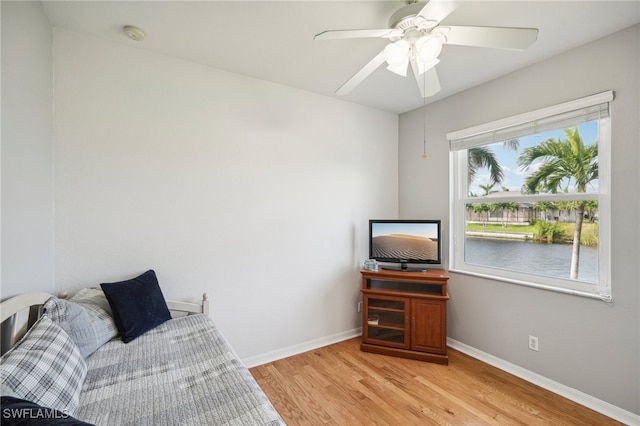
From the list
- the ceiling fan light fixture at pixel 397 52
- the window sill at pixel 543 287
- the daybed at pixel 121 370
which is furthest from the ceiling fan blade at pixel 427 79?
the daybed at pixel 121 370

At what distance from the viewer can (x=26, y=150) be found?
1401mm

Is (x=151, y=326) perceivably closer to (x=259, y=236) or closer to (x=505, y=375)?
(x=259, y=236)

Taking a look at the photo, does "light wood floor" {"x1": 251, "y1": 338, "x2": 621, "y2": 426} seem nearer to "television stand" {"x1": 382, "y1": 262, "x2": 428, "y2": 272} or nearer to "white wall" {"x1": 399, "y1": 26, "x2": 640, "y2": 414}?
"white wall" {"x1": 399, "y1": 26, "x2": 640, "y2": 414}

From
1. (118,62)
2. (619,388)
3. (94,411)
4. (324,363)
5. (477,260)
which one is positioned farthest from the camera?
(477,260)

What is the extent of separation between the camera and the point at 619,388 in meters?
1.87

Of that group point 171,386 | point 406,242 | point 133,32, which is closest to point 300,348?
point 406,242

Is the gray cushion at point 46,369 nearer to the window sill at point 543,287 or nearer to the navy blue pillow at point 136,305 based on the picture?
the navy blue pillow at point 136,305

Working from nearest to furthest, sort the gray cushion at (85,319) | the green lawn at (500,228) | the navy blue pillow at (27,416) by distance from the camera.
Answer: the navy blue pillow at (27,416) → the gray cushion at (85,319) → the green lawn at (500,228)

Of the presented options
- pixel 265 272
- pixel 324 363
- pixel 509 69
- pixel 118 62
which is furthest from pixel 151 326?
pixel 509 69

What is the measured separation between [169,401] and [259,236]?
1.52 m

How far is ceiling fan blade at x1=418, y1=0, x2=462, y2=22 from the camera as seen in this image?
1174 millimetres

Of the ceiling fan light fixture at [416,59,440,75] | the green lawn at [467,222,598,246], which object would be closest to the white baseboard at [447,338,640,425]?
the green lawn at [467,222,598,246]

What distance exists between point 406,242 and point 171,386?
7.65 ft

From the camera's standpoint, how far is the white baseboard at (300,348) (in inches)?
99.0
